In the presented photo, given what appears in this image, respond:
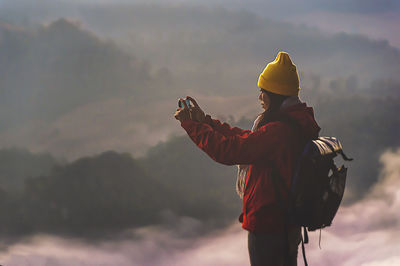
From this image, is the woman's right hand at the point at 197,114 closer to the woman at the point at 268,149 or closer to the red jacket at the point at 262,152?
the woman at the point at 268,149

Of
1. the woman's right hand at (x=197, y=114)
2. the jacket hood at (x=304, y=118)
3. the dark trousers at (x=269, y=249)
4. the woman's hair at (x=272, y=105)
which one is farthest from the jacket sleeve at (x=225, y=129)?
the dark trousers at (x=269, y=249)

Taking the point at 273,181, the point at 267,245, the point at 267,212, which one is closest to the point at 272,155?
the point at 273,181

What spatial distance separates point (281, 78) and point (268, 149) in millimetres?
485

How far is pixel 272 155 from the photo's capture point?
9.37 feet

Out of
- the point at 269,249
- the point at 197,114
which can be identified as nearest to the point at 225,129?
the point at 197,114

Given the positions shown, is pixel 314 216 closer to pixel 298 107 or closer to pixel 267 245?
pixel 267 245

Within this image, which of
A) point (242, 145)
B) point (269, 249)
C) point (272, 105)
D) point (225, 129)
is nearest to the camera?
point (242, 145)

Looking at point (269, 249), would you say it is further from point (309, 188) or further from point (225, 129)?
point (225, 129)

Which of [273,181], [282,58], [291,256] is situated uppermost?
[282,58]

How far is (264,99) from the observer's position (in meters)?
3.04

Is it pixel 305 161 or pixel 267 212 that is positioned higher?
pixel 305 161

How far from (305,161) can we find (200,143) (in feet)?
2.09

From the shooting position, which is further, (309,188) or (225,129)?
(225,129)

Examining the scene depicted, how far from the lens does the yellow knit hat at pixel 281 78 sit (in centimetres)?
299
